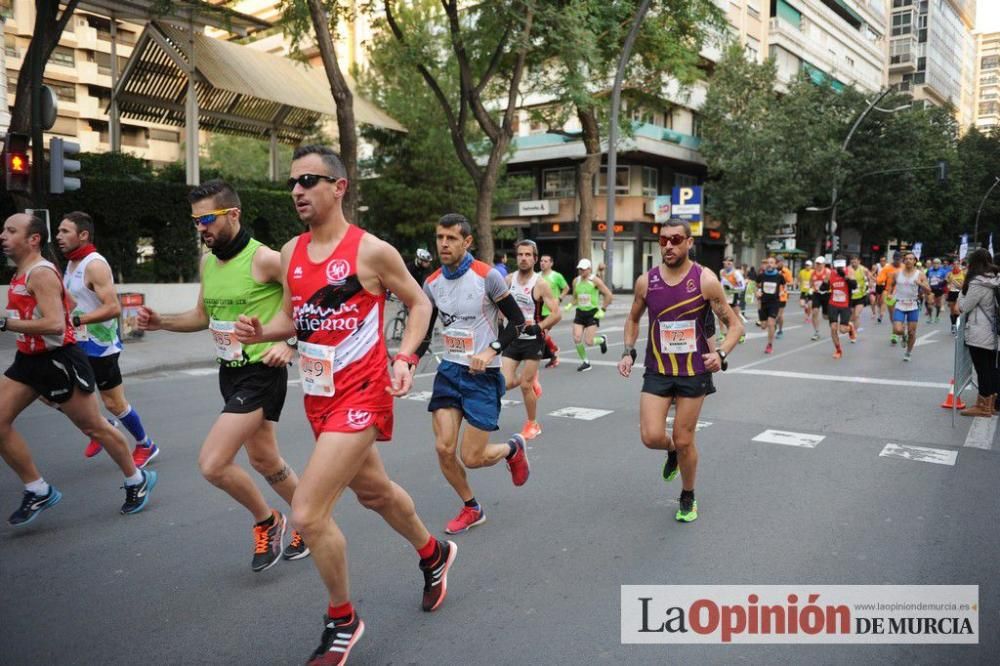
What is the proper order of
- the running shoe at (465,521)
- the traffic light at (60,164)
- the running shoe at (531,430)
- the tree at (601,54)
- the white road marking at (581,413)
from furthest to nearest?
the tree at (601,54), the traffic light at (60,164), the white road marking at (581,413), the running shoe at (531,430), the running shoe at (465,521)

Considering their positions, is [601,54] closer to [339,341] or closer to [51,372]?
[51,372]

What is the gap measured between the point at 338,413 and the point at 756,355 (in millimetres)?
12072

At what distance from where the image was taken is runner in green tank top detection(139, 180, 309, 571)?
Answer: 371 centimetres

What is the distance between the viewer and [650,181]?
40.3m

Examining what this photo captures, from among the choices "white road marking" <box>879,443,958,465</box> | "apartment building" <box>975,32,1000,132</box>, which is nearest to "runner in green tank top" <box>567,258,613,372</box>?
"white road marking" <box>879,443,958,465</box>

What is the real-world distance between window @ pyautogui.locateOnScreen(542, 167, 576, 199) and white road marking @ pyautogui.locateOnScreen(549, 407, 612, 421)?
32430mm

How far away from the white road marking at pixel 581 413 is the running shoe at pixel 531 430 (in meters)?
0.88

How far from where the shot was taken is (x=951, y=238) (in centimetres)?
5634

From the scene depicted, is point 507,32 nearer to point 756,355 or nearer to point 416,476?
point 756,355

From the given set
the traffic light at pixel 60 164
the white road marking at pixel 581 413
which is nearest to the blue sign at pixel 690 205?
the white road marking at pixel 581 413

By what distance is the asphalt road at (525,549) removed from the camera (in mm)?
3148

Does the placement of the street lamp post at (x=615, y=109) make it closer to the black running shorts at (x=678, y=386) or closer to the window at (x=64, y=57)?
the black running shorts at (x=678, y=386)

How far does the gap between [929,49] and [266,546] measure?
9086 centimetres

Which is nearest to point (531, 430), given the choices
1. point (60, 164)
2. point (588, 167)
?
point (60, 164)
